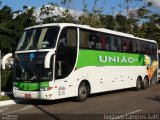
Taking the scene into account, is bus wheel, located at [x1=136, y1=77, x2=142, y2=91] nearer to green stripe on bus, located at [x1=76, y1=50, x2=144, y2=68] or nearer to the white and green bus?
green stripe on bus, located at [x1=76, y1=50, x2=144, y2=68]

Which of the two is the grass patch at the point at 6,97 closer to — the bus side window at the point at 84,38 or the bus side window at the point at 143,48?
the bus side window at the point at 84,38

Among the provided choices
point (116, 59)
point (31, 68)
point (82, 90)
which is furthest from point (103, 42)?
point (31, 68)

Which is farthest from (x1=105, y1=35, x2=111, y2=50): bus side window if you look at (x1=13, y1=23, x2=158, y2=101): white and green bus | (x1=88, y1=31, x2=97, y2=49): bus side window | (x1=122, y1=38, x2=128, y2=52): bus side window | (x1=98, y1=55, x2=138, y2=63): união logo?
(x1=122, y1=38, x2=128, y2=52): bus side window

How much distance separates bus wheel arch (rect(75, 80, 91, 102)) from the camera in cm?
1827

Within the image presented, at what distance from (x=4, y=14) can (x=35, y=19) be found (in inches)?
155

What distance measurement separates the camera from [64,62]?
17.3 metres

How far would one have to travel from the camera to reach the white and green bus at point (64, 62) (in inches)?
658

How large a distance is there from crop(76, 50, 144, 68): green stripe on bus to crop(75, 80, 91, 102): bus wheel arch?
2.88ft

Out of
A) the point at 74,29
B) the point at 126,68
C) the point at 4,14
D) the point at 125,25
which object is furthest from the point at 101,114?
the point at 125,25

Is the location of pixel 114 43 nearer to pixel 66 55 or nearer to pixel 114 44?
pixel 114 44

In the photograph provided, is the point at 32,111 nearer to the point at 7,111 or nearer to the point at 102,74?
the point at 7,111

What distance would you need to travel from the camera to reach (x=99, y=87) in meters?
20.3

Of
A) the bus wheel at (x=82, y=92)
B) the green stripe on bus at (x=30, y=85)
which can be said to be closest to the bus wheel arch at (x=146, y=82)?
the bus wheel at (x=82, y=92)

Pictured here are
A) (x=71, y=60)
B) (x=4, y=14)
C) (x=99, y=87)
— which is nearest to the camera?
(x=71, y=60)
